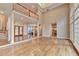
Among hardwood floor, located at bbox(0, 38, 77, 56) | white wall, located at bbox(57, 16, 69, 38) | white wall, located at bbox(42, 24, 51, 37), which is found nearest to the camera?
hardwood floor, located at bbox(0, 38, 77, 56)

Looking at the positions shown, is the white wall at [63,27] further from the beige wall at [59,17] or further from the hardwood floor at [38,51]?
the hardwood floor at [38,51]

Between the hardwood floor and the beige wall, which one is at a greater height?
the beige wall

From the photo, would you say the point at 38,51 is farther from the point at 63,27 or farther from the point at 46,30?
the point at 46,30

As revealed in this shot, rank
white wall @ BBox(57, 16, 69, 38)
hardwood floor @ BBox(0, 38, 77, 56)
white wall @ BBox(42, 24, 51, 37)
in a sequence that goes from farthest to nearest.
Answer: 1. white wall @ BBox(42, 24, 51, 37)
2. white wall @ BBox(57, 16, 69, 38)
3. hardwood floor @ BBox(0, 38, 77, 56)

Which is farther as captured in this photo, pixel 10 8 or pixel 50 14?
pixel 50 14

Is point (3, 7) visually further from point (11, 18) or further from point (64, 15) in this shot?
point (64, 15)

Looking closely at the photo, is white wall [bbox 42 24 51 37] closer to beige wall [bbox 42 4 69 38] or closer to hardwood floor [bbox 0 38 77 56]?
beige wall [bbox 42 4 69 38]

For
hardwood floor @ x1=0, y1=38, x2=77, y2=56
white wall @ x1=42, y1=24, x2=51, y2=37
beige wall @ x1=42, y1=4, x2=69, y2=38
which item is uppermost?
beige wall @ x1=42, y1=4, x2=69, y2=38

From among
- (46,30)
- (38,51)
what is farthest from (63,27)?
(38,51)

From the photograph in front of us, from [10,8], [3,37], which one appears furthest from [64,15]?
[10,8]

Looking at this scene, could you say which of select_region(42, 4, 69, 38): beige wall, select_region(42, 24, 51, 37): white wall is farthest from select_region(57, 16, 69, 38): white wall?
select_region(42, 24, 51, 37): white wall

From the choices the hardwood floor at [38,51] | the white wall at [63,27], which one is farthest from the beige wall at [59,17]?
the hardwood floor at [38,51]

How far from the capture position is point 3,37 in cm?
1343

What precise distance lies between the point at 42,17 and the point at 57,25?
283cm
